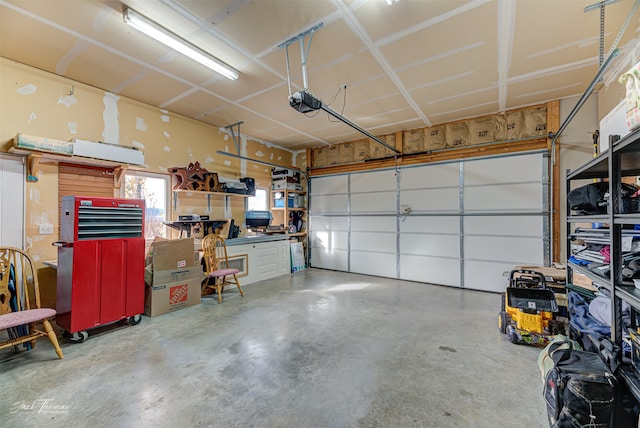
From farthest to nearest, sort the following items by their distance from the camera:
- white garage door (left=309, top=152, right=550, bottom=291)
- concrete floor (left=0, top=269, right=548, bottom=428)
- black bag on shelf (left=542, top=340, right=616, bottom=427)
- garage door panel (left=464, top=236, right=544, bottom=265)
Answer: white garage door (left=309, top=152, right=550, bottom=291), garage door panel (left=464, top=236, right=544, bottom=265), concrete floor (left=0, top=269, right=548, bottom=428), black bag on shelf (left=542, top=340, right=616, bottom=427)

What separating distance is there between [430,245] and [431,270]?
1.72 ft

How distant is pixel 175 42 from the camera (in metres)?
2.80

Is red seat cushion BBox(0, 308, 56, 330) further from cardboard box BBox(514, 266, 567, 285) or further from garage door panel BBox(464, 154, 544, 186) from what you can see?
garage door panel BBox(464, 154, 544, 186)

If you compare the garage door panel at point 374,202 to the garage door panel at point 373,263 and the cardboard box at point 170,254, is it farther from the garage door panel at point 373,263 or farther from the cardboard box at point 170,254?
the cardboard box at point 170,254

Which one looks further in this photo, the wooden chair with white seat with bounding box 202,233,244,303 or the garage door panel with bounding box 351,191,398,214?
the garage door panel with bounding box 351,191,398,214

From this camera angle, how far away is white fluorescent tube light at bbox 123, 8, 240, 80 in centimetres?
246

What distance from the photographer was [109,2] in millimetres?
2332

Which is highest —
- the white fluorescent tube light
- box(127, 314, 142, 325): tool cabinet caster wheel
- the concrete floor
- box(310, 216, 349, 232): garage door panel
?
the white fluorescent tube light

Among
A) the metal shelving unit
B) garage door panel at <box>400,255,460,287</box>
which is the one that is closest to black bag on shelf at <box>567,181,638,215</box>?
the metal shelving unit

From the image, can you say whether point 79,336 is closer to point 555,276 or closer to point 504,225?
point 555,276

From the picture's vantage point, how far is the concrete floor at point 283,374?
183cm

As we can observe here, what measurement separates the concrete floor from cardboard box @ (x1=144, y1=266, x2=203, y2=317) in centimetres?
15

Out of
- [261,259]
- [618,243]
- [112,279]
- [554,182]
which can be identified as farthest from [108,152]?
[554,182]

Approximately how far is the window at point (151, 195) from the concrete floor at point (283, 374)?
1.58m
